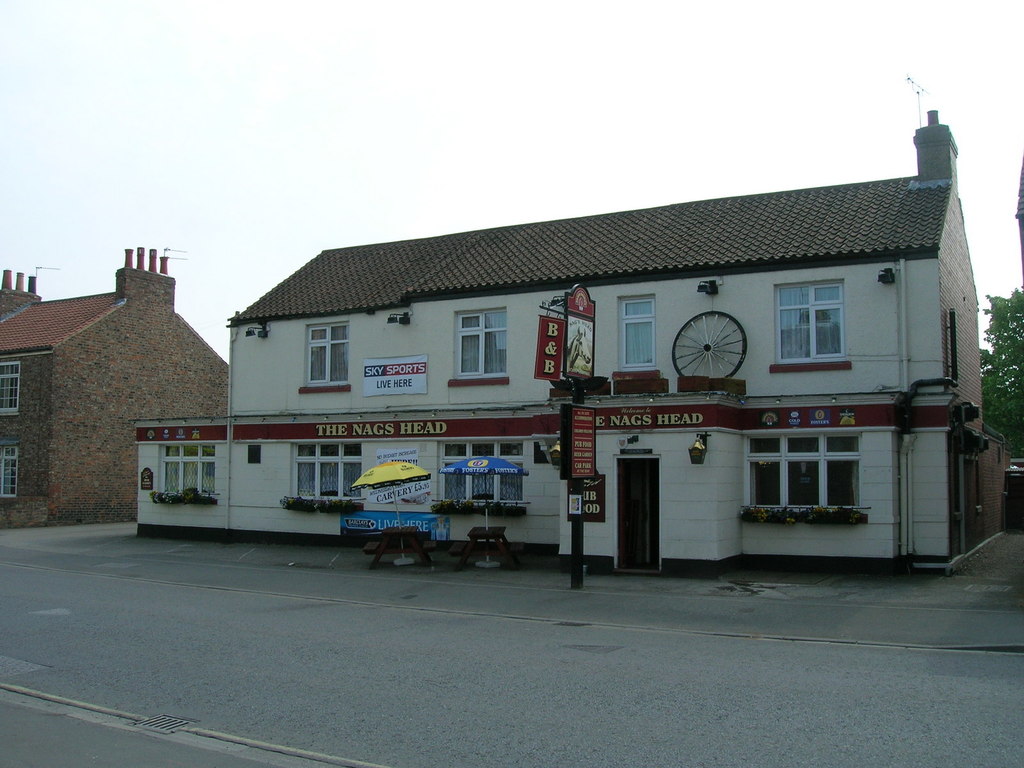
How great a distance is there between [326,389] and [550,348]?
9.48m

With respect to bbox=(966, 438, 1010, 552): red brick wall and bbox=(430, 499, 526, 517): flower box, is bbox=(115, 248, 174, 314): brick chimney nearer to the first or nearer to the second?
bbox=(430, 499, 526, 517): flower box

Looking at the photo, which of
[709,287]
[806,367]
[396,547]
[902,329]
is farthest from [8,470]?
[902,329]

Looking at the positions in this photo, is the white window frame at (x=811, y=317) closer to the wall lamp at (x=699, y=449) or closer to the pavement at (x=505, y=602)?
the wall lamp at (x=699, y=449)

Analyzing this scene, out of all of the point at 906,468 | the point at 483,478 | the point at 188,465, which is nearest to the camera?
the point at 906,468

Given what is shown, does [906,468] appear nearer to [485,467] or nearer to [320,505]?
[485,467]

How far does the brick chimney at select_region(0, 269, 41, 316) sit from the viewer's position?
38.7 metres

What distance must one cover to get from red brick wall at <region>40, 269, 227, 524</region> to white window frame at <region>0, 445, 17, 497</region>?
7.23 feet

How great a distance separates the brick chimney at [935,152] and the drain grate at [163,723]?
1886cm

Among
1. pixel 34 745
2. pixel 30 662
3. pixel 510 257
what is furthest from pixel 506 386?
pixel 34 745

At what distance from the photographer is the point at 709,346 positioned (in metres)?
19.9

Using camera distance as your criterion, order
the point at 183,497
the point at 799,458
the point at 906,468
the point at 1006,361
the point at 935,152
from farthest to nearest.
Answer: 1. the point at 1006,361
2. the point at 183,497
3. the point at 935,152
4. the point at 799,458
5. the point at 906,468

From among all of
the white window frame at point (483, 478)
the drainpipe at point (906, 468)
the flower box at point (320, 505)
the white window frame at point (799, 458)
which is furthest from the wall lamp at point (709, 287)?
the flower box at point (320, 505)

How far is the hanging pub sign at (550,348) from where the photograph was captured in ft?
56.2

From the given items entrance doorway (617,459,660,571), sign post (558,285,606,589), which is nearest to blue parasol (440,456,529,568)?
entrance doorway (617,459,660,571)
